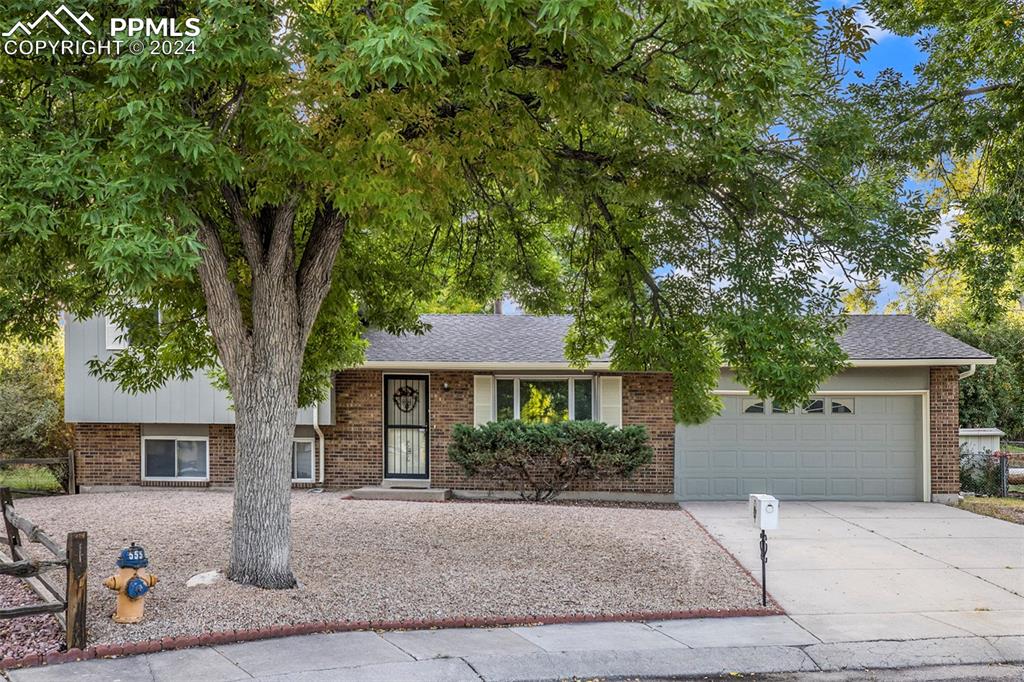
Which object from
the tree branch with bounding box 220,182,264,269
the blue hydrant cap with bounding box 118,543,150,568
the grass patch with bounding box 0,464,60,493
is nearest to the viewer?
the blue hydrant cap with bounding box 118,543,150,568

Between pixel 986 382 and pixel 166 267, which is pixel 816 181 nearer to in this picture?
pixel 166 267

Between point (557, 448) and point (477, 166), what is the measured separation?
7.86 m

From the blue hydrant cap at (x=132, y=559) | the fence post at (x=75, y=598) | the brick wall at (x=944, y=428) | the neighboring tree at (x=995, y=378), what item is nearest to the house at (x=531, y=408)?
the brick wall at (x=944, y=428)

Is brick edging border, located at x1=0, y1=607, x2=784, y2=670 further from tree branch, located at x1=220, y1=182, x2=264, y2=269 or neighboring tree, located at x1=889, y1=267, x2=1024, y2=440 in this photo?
neighboring tree, located at x1=889, y1=267, x2=1024, y2=440

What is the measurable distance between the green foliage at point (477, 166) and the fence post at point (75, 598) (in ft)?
7.17

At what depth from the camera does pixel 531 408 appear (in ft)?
53.3

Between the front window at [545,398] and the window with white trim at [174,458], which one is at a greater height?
the front window at [545,398]

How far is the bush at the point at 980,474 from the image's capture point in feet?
56.8

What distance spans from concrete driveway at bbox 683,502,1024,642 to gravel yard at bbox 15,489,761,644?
1.92 ft

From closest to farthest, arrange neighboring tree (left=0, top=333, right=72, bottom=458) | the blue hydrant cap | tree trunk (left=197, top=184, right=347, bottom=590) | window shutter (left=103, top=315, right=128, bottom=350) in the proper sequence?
the blue hydrant cap < tree trunk (left=197, top=184, right=347, bottom=590) < window shutter (left=103, top=315, right=128, bottom=350) < neighboring tree (left=0, top=333, right=72, bottom=458)

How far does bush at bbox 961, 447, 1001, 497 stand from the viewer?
682 inches

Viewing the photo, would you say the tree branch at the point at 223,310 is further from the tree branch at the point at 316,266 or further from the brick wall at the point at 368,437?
the brick wall at the point at 368,437

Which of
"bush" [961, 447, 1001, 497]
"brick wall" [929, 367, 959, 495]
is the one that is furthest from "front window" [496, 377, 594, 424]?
"bush" [961, 447, 1001, 497]

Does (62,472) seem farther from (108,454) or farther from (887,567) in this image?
(887,567)
